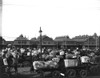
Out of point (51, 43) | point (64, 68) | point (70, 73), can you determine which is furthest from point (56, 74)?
point (51, 43)

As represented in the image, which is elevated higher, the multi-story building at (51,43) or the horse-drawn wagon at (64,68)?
the multi-story building at (51,43)

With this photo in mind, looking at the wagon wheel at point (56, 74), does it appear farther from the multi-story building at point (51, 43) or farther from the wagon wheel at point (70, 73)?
the multi-story building at point (51, 43)

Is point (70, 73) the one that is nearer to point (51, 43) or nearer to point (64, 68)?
point (64, 68)

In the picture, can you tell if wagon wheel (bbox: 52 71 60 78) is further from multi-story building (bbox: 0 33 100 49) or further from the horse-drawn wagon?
multi-story building (bbox: 0 33 100 49)

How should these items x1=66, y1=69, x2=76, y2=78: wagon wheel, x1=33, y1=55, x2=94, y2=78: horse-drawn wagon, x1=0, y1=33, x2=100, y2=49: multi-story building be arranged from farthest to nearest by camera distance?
x1=0, y1=33, x2=100, y2=49: multi-story building → x1=66, y1=69, x2=76, y2=78: wagon wheel → x1=33, y1=55, x2=94, y2=78: horse-drawn wagon

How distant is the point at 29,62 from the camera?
16.2 m

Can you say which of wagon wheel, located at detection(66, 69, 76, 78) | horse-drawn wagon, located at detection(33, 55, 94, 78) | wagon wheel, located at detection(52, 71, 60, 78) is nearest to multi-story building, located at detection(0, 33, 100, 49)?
horse-drawn wagon, located at detection(33, 55, 94, 78)

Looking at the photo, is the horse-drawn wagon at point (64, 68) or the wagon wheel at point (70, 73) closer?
the horse-drawn wagon at point (64, 68)

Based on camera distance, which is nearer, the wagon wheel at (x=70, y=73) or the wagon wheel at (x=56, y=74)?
the wagon wheel at (x=56, y=74)

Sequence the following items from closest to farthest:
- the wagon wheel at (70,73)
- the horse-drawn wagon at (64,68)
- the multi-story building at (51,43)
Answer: the horse-drawn wagon at (64,68) → the wagon wheel at (70,73) → the multi-story building at (51,43)

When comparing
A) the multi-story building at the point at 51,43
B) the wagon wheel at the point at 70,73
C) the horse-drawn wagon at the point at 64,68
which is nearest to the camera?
the horse-drawn wagon at the point at 64,68

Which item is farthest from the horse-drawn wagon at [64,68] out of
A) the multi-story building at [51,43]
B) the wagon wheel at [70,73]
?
the multi-story building at [51,43]

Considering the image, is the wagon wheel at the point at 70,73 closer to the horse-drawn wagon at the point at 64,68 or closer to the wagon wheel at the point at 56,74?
the horse-drawn wagon at the point at 64,68

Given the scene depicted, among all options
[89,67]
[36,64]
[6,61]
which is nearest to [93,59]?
[89,67]
